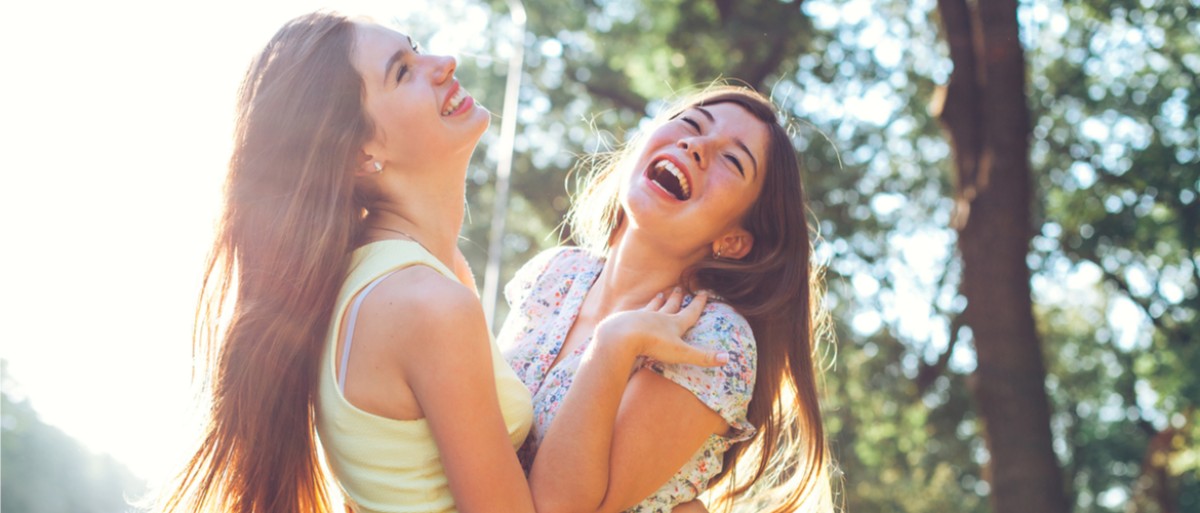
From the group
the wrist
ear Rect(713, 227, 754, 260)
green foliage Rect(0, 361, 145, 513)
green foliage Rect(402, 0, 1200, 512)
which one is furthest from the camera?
green foliage Rect(402, 0, 1200, 512)

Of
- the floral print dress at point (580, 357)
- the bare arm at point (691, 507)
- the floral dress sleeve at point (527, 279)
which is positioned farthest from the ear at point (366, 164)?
the bare arm at point (691, 507)

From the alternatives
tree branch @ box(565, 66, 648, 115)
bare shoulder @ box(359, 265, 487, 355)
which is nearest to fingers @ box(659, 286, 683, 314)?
bare shoulder @ box(359, 265, 487, 355)

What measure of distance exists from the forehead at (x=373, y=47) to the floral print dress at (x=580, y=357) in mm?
872

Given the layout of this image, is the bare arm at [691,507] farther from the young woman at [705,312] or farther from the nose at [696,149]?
the nose at [696,149]

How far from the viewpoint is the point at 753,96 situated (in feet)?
11.0

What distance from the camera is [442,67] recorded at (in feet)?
8.91

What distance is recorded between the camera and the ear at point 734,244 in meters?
3.23

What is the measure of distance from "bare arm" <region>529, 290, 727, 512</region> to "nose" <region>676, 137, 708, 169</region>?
0.49 m

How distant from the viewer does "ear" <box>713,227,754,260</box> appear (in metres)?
3.23

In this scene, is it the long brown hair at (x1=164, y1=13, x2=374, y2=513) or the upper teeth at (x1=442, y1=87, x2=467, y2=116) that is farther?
the upper teeth at (x1=442, y1=87, x2=467, y2=116)

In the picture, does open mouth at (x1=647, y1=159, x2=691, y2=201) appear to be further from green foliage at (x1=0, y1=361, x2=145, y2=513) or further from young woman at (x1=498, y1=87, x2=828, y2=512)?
green foliage at (x1=0, y1=361, x2=145, y2=513)

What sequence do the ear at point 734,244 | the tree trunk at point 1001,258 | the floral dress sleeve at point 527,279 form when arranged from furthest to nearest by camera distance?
the tree trunk at point 1001,258 → the floral dress sleeve at point 527,279 → the ear at point 734,244

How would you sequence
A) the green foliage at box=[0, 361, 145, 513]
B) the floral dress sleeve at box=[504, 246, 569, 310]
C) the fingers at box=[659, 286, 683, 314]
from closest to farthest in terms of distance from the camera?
1. the fingers at box=[659, 286, 683, 314]
2. the floral dress sleeve at box=[504, 246, 569, 310]
3. the green foliage at box=[0, 361, 145, 513]

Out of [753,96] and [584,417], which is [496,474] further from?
[753,96]
